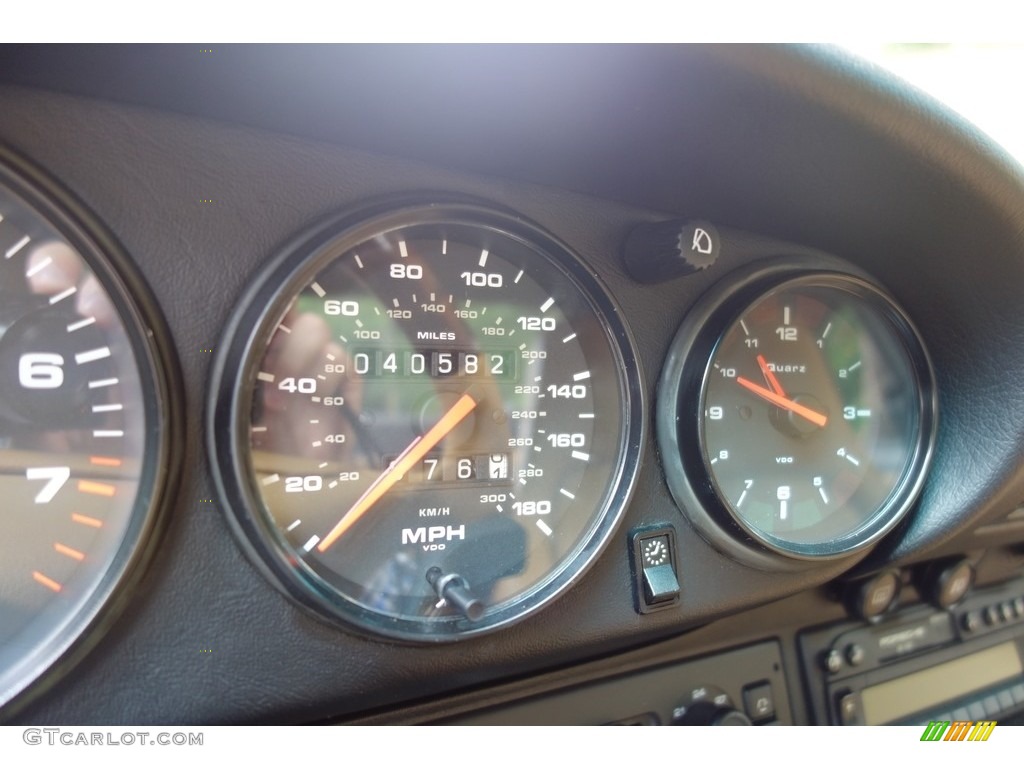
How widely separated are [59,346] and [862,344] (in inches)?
71.4

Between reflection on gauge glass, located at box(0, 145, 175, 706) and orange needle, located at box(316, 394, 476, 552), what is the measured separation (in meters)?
0.35

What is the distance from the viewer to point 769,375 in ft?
5.59

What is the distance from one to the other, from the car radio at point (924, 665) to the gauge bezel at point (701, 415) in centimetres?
36

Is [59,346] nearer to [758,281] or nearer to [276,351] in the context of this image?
[276,351]

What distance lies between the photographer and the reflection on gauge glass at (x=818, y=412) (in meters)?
1.64

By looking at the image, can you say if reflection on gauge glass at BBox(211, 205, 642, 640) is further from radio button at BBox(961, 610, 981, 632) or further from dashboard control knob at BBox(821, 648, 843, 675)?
radio button at BBox(961, 610, 981, 632)

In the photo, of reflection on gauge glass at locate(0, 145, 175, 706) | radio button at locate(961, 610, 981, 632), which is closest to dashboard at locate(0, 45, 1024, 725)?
reflection on gauge glass at locate(0, 145, 175, 706)

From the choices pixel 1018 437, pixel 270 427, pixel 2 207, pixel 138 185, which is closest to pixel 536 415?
pixel 270 427

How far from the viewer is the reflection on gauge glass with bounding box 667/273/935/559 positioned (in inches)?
64.4

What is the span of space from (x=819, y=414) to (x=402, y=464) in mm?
1087

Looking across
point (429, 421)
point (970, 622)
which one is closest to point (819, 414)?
point (970, 622)

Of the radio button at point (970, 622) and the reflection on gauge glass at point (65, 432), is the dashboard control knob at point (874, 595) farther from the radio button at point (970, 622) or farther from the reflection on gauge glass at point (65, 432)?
the reflection on gauge glass at point (65, 432)

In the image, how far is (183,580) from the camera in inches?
45.1
